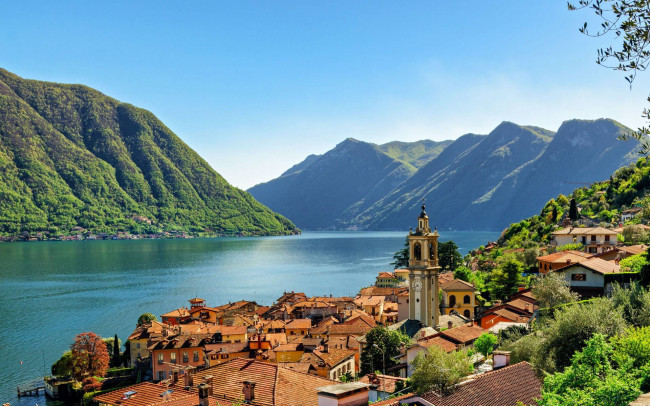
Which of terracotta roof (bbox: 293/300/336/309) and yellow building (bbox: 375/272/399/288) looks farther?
yellow building (bbox: 375/272/399/288)

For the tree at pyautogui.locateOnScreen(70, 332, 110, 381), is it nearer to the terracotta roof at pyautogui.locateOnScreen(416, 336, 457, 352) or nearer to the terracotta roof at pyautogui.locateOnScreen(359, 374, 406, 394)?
the terracotta roof at pyautogui.locateOnScreen(416, 336, 457, 352)

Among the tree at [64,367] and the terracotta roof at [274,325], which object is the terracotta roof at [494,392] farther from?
the terracotta roof at [274,325]

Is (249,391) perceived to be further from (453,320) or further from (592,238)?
(592,238)

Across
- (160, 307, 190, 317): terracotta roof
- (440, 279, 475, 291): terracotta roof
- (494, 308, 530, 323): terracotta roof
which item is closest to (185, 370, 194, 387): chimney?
(494, 308, 530, 323): terracotta roof

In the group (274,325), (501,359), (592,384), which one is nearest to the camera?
(592,384)

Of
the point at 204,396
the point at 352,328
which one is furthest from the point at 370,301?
the point at 204,396

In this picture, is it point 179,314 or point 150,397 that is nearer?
point 150,397

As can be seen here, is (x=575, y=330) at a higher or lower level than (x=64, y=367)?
higher
